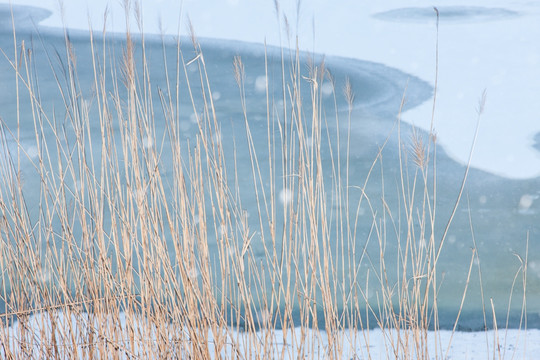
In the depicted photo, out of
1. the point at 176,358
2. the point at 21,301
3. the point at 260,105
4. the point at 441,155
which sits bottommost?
the point at 176,358

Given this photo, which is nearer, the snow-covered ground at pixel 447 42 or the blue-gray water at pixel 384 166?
the blue-gray water at pixel 384 166

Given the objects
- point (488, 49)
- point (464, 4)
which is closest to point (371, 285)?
point (488, 49)

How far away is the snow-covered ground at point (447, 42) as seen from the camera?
152 inches

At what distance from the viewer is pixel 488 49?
586 centimetres

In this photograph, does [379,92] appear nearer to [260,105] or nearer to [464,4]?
[260,105]

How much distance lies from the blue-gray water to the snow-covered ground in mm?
253

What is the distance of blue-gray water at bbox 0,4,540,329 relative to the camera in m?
2.34

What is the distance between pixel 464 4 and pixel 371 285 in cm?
598

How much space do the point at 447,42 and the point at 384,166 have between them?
318cm

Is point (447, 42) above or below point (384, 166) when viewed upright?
above

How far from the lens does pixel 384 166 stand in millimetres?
3338

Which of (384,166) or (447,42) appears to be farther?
(447,42)

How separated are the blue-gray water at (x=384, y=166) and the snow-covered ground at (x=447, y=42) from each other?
253 millimetres

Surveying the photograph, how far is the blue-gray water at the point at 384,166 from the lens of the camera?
7.67ft
